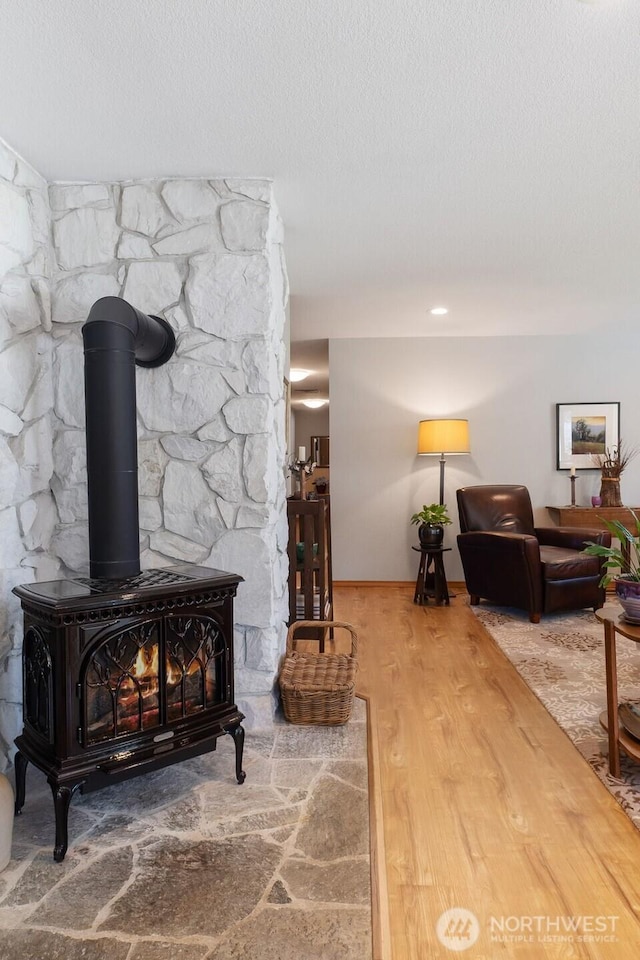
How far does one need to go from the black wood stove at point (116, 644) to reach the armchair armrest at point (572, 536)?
372 cm

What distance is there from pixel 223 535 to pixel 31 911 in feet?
4.68

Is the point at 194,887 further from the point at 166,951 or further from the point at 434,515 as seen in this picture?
the point at 434,515

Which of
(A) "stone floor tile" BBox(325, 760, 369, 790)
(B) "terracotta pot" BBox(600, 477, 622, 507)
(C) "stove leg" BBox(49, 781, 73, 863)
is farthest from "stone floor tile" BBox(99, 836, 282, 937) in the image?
(B) "terracotta pot" BBox(600, 477, 622, 507)

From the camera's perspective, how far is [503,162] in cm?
255

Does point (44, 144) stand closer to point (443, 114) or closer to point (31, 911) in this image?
point (443, 114)

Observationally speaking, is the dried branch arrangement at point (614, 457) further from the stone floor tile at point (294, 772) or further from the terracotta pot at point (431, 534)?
the stone floor tile at point (294, 772)

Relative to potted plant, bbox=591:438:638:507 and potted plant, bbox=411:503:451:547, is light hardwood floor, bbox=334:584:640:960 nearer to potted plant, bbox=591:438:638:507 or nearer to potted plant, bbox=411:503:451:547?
potted plant, bbox=411:503:451:547

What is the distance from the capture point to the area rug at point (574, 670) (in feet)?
8.18

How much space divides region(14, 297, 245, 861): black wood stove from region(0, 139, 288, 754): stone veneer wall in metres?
0.30

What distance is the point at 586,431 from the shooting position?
5949mm

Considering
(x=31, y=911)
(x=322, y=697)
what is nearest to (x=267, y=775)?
(x=322, y=697)

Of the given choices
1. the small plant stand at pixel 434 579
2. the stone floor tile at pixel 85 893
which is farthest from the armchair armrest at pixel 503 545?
the stone floor tile at pixel 85 893

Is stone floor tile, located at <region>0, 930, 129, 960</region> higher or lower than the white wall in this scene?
lower

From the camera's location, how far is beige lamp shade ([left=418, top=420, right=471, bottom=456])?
5.52 m
